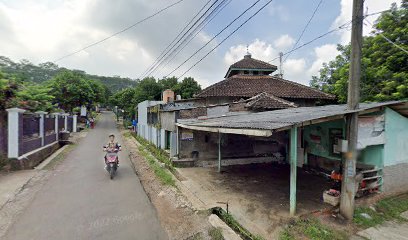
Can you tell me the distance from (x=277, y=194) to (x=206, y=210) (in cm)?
262

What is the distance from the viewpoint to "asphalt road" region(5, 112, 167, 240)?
4.76 meters

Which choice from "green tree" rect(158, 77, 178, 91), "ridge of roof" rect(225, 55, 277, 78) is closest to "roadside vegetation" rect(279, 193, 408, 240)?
"ridge of roof" rect(225, 55, 277, 78)

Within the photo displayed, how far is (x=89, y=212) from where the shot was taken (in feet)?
18.9

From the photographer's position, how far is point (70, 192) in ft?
23.8

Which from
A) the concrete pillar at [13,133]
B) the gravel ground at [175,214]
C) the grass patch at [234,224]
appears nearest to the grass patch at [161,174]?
the gravel ground at [175,214]

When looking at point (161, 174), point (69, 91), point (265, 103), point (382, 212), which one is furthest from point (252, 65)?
point (69, 91)

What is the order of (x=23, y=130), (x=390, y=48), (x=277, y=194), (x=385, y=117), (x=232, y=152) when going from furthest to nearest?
1. (x=390, y=48)
2. (x=232, y=152)
3. (x=23, y=130)
4. (x=277, y=194)
5. (x=385, y=117)

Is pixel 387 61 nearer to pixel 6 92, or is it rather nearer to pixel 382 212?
pixel 382 212

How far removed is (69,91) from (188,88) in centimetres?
1488

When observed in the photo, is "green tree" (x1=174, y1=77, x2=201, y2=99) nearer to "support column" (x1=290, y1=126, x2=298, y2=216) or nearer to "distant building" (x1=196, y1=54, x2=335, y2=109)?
"distant building" (x1=196, y1=54, x2=335, y2=109)

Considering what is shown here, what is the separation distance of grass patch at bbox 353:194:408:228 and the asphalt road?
447cm

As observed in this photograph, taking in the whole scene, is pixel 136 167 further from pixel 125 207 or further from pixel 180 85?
pixel 180 85

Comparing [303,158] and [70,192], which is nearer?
[70,192]

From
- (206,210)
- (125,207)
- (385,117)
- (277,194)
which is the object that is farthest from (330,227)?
(125,207)
